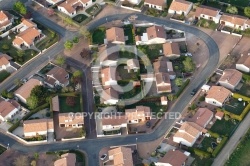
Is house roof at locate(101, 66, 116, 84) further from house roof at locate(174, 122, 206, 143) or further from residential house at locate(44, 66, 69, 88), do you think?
house roof at locate(174, 122, 206, 143)

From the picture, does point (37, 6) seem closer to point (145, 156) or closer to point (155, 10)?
point (155, 10)

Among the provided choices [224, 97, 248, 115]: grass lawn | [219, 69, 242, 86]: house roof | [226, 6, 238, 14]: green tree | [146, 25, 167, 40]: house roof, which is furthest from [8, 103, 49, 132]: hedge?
[226, 6, 238, 14]: green tree

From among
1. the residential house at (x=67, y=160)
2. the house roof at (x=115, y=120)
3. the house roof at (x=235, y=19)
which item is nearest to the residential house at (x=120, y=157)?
the residential house at (x=67, y=160)

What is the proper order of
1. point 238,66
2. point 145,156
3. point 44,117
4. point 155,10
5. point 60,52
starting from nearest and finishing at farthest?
point 145,156, point 44,117, point 238,66, point 60,52, point 155,10

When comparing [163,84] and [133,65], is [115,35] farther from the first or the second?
[163,84]

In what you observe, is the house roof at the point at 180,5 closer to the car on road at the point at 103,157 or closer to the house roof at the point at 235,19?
the house roof at the point at 235,19

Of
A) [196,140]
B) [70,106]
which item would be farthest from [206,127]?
[70,106]

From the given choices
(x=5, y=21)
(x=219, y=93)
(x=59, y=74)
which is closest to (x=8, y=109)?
(x=59, y=74)
